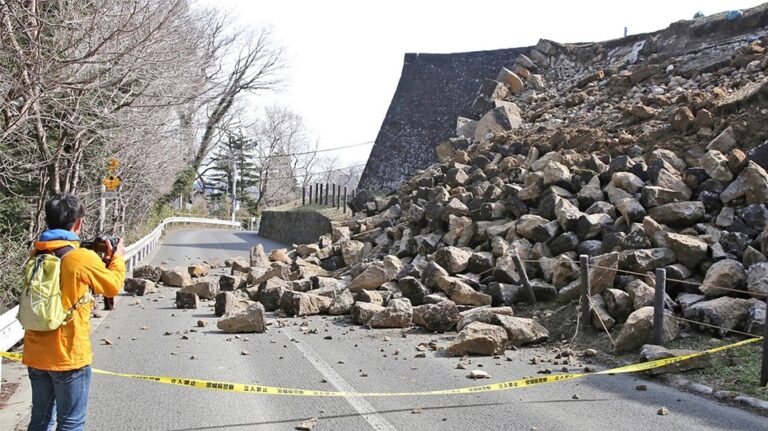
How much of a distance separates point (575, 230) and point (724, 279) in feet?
10.9

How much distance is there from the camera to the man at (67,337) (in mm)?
3918

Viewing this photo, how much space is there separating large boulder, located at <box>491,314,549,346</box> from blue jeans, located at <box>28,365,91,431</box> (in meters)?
5.95

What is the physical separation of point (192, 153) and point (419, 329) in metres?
30.3

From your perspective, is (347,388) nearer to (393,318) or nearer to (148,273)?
(393,318)

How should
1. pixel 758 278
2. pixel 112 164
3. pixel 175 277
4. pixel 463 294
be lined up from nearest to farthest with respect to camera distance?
pixel 758 278 < pixel 463 294 < pixel 175 277 < pixel 112 164

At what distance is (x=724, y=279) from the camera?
8.92 m

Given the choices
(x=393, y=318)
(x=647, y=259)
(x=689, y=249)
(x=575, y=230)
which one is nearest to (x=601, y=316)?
(x=647, y=259)

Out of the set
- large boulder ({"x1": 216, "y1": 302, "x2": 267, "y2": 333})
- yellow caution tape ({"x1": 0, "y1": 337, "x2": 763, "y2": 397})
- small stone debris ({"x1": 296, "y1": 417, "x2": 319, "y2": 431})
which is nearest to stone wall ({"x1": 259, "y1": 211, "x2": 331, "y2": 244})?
large boulder ({"x1": 216, "y1": 302, "x2": 267, "y2": 333})

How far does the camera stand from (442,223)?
15.6m

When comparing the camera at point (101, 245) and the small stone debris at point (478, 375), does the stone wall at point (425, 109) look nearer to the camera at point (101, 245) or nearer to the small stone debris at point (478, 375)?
the small stone debris at point (478, 375)

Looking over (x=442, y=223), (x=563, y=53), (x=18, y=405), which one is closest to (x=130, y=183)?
(x=442, y=223)

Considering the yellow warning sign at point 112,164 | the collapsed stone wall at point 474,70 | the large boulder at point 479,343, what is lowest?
the large boulder at point 479,343

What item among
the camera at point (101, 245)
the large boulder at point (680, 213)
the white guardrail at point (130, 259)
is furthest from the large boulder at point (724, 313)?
the white guardrail at point (130, 259)

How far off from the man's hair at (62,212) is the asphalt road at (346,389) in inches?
83.9
